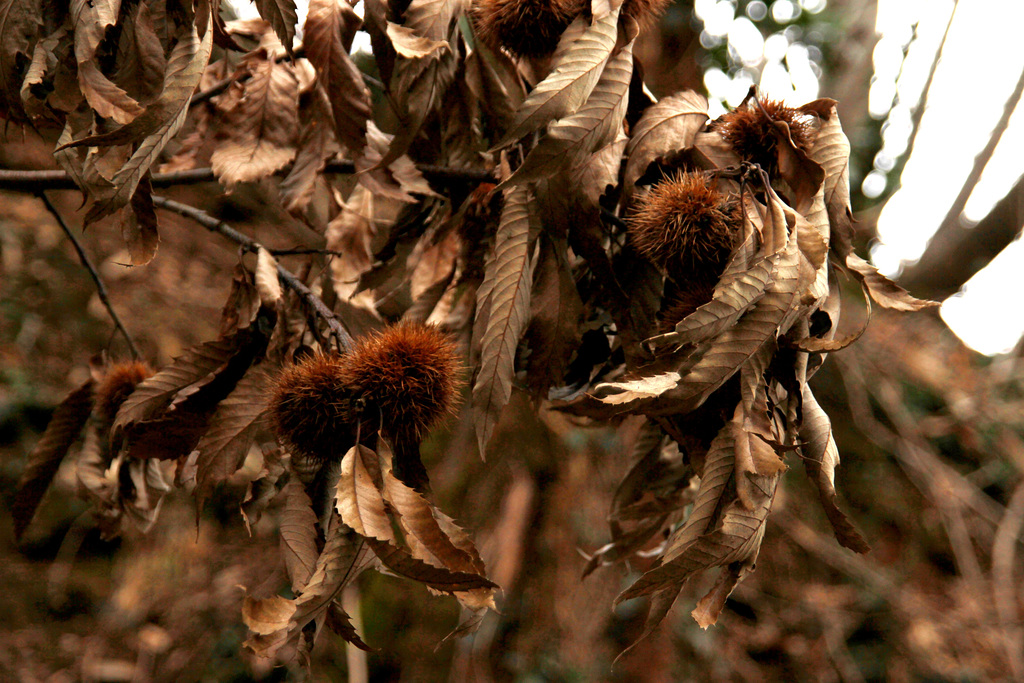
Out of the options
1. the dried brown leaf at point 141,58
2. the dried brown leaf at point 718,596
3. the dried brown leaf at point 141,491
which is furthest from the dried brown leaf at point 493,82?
the dried brown leaf at point 141,491

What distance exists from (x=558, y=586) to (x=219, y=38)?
7.86 feet

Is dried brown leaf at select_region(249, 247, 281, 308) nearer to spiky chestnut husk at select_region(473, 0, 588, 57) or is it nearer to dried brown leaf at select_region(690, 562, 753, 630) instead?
spiky chestnut husk at select_region(473, 0, 588, 57)

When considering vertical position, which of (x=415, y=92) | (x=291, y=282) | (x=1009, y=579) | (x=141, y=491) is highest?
(x=415, y=92)

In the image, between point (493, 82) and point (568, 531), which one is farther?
point (568, 531)

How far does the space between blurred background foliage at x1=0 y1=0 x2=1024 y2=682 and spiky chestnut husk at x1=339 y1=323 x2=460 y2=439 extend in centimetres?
169

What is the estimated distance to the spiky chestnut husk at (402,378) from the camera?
2.46ft

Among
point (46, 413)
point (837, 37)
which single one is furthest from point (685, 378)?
point (837, 37)

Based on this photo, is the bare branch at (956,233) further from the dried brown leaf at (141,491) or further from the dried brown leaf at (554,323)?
the dried brown leaf at (141,491)

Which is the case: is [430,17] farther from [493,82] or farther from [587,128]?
[587,128]

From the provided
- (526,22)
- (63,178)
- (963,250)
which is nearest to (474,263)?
(526,22)

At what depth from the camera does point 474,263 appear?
0.95m

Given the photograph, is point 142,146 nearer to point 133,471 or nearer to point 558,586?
point 133,471

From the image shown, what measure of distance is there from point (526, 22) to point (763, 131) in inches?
11.8

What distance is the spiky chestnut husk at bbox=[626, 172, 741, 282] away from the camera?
0.75m
